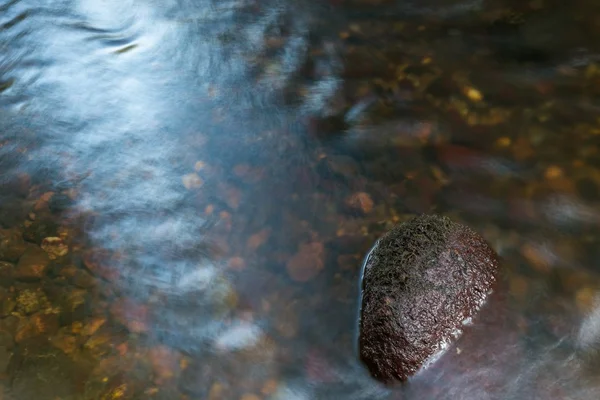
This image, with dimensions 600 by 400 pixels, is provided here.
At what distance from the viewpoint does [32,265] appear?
10.9 feet

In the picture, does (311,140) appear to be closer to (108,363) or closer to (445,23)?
(445,23)

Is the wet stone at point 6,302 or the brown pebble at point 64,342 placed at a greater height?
the wet stone at point 6,302

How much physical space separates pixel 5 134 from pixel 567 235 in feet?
12.0

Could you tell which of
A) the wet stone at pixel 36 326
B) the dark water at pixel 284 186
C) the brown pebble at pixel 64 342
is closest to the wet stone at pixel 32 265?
the dark water at pixel 284 186

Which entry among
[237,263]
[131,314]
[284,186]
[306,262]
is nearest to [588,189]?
[306,262]

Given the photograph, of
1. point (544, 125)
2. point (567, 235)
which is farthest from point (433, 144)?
point (567, 235)

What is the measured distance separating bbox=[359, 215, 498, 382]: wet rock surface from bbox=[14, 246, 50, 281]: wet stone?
180 cm

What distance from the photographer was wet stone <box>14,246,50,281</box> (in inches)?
129

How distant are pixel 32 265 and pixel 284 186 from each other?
58.7 inches

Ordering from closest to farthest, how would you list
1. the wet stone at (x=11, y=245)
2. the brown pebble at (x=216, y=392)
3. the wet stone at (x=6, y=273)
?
the brown pebble at (x=216, y=392) < the wet stone at (x=6, y=273) < the wet stone at (x=11, y=245)

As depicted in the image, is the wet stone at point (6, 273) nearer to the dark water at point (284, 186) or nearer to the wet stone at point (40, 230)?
the dark water at point (284, 186)

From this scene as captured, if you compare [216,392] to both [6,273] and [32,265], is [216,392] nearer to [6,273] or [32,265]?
[32,265]

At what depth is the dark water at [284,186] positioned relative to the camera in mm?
2785

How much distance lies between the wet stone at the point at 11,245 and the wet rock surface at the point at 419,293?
79.1 inches
